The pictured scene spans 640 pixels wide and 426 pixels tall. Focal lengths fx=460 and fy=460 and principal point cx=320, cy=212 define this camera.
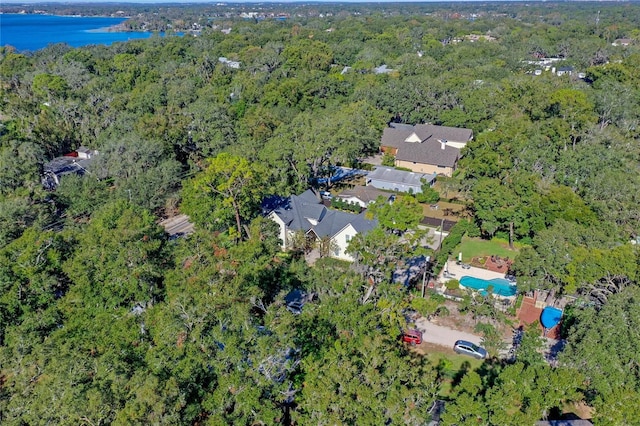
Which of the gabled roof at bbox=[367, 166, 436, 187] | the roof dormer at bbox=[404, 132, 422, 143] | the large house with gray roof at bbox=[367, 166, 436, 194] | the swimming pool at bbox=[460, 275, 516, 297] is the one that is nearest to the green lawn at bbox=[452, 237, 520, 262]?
the swimming pool at bbox=[460, 275, 516, 297]

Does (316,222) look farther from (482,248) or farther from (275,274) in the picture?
(482,248)

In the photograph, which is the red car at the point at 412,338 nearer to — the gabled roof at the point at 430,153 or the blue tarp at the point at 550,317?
the blue tarp at the point at 550,317

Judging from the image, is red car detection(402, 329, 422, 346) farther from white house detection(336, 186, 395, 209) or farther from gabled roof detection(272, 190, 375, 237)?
white house detection(336, 186, 395, 209)

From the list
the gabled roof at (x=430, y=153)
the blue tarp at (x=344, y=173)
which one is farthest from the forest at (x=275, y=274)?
the gabled roof at (x=430, y=153)

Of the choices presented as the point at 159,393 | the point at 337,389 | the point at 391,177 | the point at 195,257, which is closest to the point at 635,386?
the point at 337,389

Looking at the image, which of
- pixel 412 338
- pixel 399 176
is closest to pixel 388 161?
pixel 399 176

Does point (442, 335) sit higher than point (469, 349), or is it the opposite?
point (469, 349)
